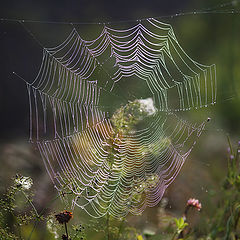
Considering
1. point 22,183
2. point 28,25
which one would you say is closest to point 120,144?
point 22,183

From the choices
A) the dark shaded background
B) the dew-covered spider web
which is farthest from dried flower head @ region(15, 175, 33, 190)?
the dark shaded background

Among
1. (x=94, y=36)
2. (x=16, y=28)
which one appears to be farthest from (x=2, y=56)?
(x=94, y=36)

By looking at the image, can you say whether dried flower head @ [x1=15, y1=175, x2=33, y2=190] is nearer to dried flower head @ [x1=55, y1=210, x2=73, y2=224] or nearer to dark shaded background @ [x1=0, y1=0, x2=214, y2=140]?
dried flower head @ [x1=55, y1=210, x2=73, y2=224]

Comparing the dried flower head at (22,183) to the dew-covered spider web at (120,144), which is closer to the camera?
the dried flower head at (22,183)

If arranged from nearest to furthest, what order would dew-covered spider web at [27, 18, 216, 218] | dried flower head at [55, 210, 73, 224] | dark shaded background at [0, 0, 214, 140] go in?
dried flower head at [55, 210, 73, 224] < dew-covered spider web at [27, 18, 216, 218] < dark shaded background at [0, 0, 214, 140]

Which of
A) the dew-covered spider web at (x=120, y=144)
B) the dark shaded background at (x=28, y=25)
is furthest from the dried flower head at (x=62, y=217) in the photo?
the dark shaded background at (x=28, y=25)

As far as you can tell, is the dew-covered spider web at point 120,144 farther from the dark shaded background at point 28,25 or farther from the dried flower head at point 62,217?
the dark shaded background at point 28,25

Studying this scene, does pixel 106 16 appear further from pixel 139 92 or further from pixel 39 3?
pixel 139 92

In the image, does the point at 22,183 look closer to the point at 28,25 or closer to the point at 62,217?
the point at 62,217

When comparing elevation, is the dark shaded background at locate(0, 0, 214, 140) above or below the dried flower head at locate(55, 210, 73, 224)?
above

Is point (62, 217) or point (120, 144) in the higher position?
point (120, 144)

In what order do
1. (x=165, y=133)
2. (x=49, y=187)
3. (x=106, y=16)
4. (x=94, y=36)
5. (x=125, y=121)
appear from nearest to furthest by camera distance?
(x=125, y=121)
(x=49, y=187)
(x=165, y=133)
(x=94, y=36)
(x=106, y=16)
